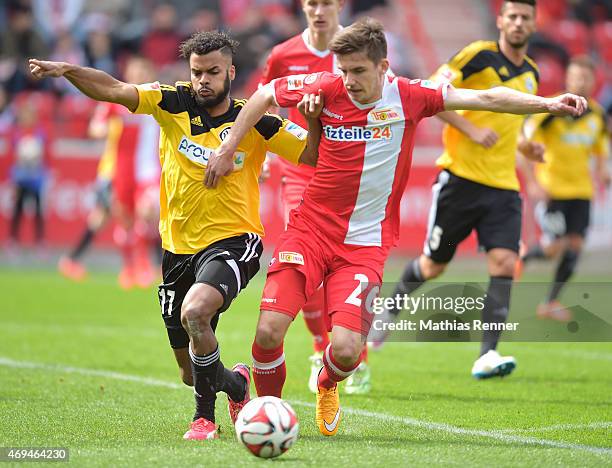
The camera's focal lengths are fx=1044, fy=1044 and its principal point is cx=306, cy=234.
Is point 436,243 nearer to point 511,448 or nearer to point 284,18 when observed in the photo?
point 511,448

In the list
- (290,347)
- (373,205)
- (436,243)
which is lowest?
(290,347)

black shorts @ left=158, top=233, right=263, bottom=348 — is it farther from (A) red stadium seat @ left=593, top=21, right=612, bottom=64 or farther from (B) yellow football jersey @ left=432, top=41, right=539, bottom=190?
(A) red stadium seat @ left=593, top=21, right=612, bottom=64

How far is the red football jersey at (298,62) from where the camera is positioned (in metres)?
7.85

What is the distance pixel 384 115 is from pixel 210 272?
1.38 meters

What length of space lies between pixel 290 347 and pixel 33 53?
41.4 feet

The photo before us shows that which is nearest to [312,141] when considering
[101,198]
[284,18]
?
[101,198]

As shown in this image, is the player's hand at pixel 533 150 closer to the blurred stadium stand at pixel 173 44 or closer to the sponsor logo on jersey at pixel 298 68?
the sponsor logo on jersey at pixel 298 68

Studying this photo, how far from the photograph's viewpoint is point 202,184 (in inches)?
241

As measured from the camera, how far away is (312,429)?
617cm

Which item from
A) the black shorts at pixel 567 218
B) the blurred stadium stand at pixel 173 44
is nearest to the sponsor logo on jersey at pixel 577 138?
the black shorts at pixel 567 218

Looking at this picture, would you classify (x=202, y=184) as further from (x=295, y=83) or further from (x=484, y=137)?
(x=484, y=137)

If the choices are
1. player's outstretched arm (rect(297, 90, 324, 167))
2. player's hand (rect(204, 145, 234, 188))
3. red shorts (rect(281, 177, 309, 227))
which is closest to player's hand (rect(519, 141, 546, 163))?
red shorts (rect(281, 177, 309, 227))

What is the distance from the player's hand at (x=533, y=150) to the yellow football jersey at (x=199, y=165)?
2.69 meters

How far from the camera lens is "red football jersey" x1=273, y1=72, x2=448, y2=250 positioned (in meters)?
6.12
